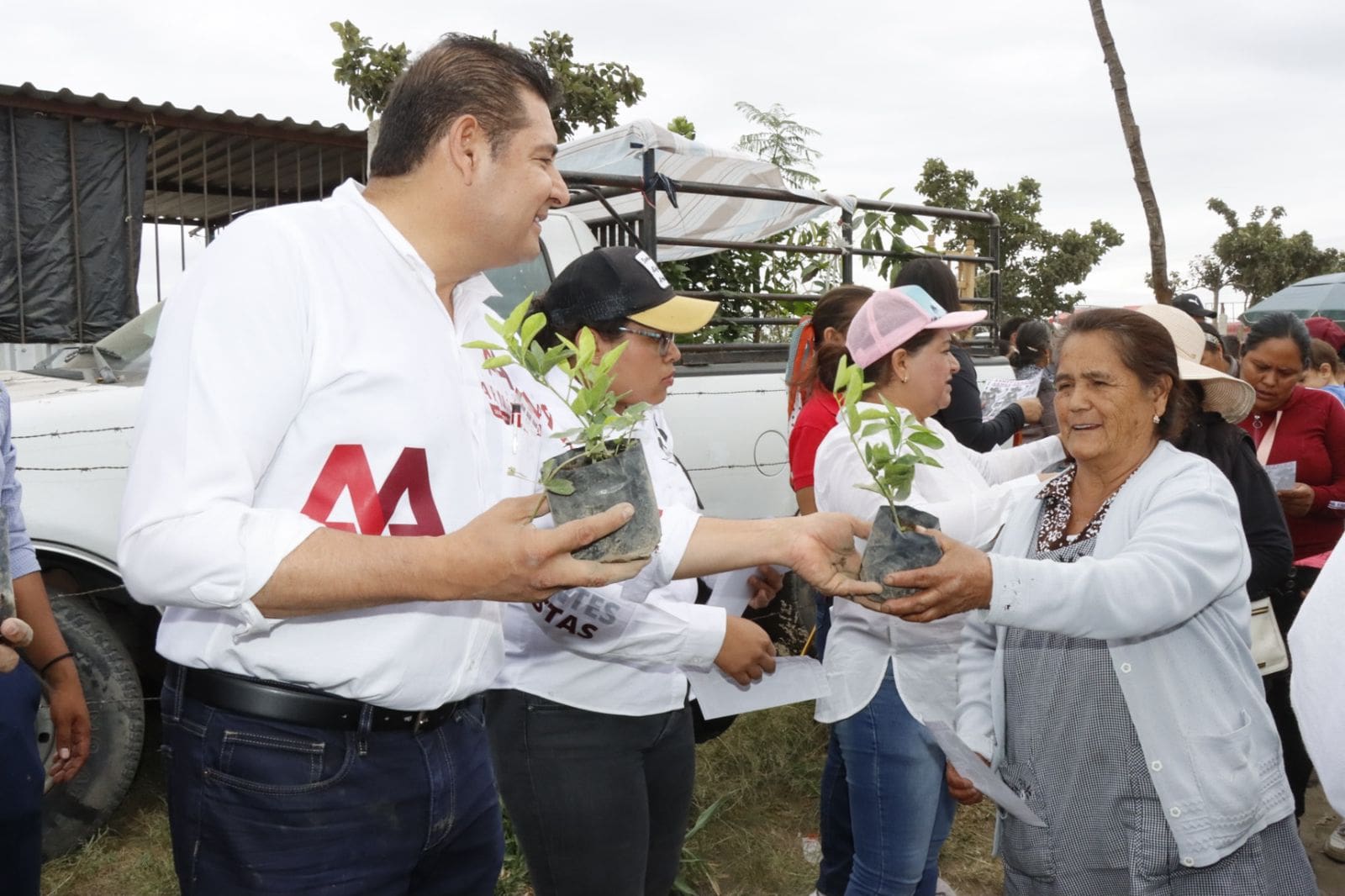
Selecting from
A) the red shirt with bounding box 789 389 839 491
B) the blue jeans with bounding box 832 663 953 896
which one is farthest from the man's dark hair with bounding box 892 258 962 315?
the blue jeans with bounding box 832 663 953 896

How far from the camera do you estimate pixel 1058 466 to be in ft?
10.0

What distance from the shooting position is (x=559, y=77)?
39.4ft

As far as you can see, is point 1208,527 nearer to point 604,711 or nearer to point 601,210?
point 604,711

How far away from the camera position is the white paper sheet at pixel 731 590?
2.98 metres

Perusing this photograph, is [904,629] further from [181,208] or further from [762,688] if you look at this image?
[181,208]

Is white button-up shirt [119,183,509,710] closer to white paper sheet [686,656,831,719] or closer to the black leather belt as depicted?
the black leather belt

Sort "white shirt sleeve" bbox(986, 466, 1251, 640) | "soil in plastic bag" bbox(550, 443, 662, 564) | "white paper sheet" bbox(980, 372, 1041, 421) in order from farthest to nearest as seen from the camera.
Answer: "white paper sheet" bbox(980, 372, 1041, 421)
"white shirt sleeve" bbox(986, 466, 1251, 640)
"soil in plastic bag" bbox(550, 443, 662, 564)

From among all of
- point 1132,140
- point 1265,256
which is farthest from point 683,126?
point 1265,256

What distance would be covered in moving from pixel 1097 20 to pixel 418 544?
888 centimetres

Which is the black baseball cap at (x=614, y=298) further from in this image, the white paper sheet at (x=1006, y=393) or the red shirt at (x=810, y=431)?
the white paper sheet at (x=1006, y=393)

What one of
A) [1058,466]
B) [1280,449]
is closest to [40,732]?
[1058,466]

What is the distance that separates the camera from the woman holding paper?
15.2 ft

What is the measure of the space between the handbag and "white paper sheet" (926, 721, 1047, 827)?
147 centimetres

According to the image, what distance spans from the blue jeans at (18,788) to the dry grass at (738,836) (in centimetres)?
166
